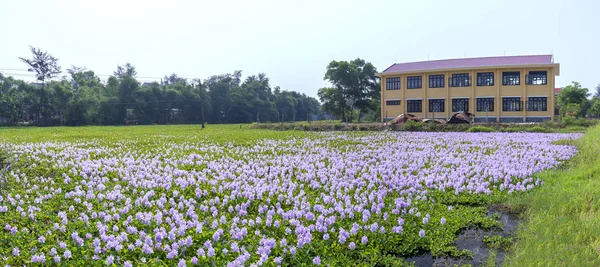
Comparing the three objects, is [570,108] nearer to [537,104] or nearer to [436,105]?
[537,104]

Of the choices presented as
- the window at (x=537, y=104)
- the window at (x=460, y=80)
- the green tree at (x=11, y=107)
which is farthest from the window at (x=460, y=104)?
the green tree at (x=11, y=107)

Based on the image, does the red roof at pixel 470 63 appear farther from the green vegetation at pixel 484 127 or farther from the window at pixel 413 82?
the green vegetation at pixel 484 127

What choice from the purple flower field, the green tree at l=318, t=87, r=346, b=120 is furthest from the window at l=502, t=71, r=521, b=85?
the purple flower field

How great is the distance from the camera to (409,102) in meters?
39.3

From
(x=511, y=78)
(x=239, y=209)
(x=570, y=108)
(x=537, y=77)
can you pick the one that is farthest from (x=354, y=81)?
(x=239, y=209)

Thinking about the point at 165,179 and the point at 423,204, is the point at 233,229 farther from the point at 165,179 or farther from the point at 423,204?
the point at 165,179

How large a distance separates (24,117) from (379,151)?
5149 centimetres

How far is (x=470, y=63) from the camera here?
37500 millimetres

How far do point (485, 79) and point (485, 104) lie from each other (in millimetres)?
2090

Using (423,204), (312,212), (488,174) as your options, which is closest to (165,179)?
(312,212)

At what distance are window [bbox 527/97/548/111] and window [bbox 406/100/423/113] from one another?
28.3 feet

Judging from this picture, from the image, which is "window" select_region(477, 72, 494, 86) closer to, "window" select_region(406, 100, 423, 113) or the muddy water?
"window" select_region(406, 100, 423, 113)

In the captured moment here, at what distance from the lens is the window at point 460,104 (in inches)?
1441

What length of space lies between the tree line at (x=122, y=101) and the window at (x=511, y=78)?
61.4 feet
